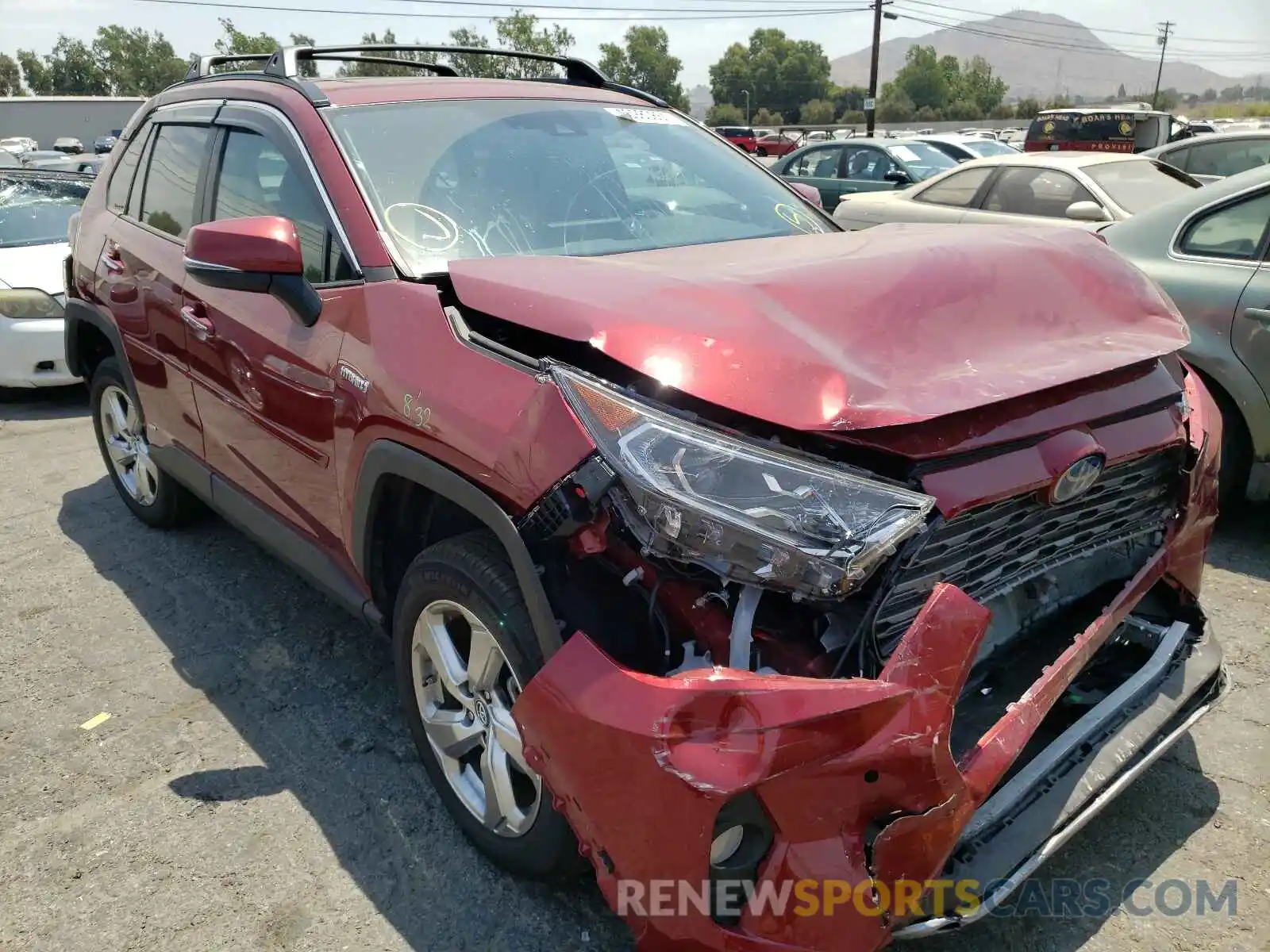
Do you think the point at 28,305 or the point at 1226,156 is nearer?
the point at 28,305

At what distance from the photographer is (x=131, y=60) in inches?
3270

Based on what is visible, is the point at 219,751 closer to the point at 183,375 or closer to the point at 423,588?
the point at 423,588

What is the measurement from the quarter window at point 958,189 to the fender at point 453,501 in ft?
22.0

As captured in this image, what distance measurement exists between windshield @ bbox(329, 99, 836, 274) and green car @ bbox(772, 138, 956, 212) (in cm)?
815

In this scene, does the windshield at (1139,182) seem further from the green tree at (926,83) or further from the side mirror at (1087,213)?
the green tree at (926,83)

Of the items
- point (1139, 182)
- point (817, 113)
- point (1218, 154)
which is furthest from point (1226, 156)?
point (817, 113)

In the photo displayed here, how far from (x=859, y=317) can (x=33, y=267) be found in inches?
271

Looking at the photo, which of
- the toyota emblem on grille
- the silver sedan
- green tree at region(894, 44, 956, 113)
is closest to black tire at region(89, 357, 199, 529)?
the toyota emblem on grille

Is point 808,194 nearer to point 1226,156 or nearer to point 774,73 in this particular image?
point 1226,156

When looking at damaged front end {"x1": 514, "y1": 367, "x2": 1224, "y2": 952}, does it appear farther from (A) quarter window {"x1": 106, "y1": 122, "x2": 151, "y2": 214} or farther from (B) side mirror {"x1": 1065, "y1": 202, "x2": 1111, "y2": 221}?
(B) side mirror {"x1": 1065, "y1": 202, "x2": 1111, "y2": 221}

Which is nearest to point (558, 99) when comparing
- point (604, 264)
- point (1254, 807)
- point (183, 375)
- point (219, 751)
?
point (604, 264)

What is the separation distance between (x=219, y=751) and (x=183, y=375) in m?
1.41

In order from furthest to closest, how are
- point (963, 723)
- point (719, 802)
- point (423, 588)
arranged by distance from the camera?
point (423, 588) → point (963, 723) → point (719, 802)

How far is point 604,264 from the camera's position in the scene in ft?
7.95
